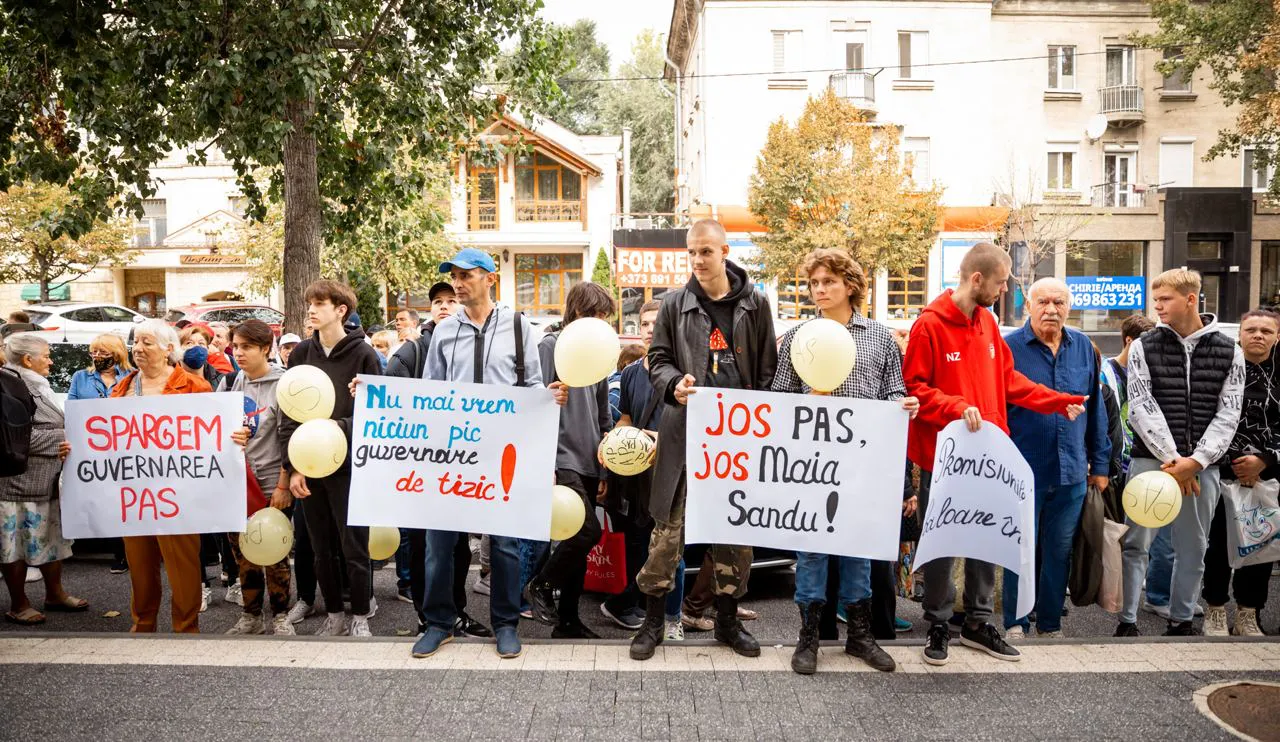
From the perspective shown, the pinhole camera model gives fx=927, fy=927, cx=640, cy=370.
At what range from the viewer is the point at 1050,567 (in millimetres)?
5246

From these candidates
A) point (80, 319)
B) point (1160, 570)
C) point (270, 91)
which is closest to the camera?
point (1160, 570)

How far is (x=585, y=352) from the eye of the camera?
15.6ft

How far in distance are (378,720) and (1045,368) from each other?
393 centimetres

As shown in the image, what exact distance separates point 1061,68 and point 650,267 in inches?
719

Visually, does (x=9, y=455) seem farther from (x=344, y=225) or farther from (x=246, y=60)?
(x=344, y=225)

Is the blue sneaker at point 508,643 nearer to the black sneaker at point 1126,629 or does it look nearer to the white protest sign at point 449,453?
the white protest sign at point 449,453

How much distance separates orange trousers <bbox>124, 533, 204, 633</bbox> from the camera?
17.2ft

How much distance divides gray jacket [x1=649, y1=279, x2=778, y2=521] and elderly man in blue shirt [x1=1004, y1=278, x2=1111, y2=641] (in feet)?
5.12

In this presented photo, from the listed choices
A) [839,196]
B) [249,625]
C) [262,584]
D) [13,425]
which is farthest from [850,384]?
[839,196]

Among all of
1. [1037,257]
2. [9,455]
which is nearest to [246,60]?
[9,455]

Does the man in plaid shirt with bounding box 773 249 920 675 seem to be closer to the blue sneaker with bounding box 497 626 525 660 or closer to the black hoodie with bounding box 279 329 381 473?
the blue sneaker with bounding box 497 626 525 660

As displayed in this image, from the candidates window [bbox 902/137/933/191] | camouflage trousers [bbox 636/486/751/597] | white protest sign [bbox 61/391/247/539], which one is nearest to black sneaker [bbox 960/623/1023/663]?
camouflage trousers [bbox 636/486/751/597]

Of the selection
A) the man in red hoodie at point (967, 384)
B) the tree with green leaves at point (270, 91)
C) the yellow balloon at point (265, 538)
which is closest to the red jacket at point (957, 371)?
the man in red hoodie at point (967, 384)

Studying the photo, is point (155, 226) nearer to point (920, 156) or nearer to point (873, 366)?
point (920, 156)
